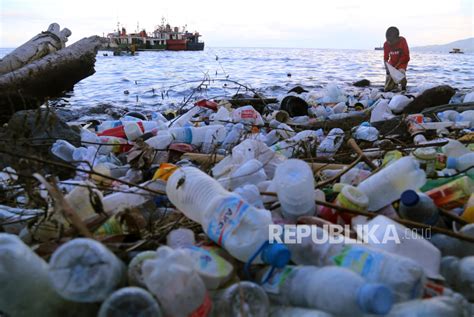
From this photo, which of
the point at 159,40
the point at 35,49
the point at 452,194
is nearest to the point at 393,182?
the point at 452,194

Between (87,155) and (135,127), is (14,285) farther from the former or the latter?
(135,127)

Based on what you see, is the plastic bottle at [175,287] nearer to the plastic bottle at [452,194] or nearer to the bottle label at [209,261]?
the bottle label at [209,261]

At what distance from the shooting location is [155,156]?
301 centimetres

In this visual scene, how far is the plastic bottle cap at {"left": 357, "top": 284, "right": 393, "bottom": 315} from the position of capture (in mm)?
1002

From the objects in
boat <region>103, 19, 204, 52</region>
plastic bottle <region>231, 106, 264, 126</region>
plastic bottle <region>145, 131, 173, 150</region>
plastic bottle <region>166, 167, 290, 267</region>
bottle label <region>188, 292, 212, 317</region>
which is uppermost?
plastic bottle <region>166, 167, 290, 267</region>

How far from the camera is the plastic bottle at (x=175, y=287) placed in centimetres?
112

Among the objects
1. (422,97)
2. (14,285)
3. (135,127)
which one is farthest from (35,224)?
(422,97)

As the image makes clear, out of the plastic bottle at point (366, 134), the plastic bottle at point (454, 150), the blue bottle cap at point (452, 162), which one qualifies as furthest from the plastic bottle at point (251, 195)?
the plastic bottle at point (366, 134)

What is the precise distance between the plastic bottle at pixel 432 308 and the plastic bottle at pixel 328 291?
0.08m

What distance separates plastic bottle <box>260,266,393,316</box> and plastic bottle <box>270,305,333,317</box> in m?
0.02

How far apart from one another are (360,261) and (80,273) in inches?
28.6

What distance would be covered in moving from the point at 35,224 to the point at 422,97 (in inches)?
190

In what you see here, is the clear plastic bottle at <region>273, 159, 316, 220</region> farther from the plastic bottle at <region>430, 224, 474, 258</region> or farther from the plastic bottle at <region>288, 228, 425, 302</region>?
the plastic bottle at <region>430, 224, 474, 258</region>

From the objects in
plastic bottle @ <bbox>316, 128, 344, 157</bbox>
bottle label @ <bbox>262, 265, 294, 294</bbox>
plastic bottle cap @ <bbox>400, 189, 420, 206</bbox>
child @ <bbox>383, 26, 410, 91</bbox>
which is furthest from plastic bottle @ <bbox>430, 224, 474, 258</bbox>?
child @ <bbox>383, 26, 410, 91</bbox>
